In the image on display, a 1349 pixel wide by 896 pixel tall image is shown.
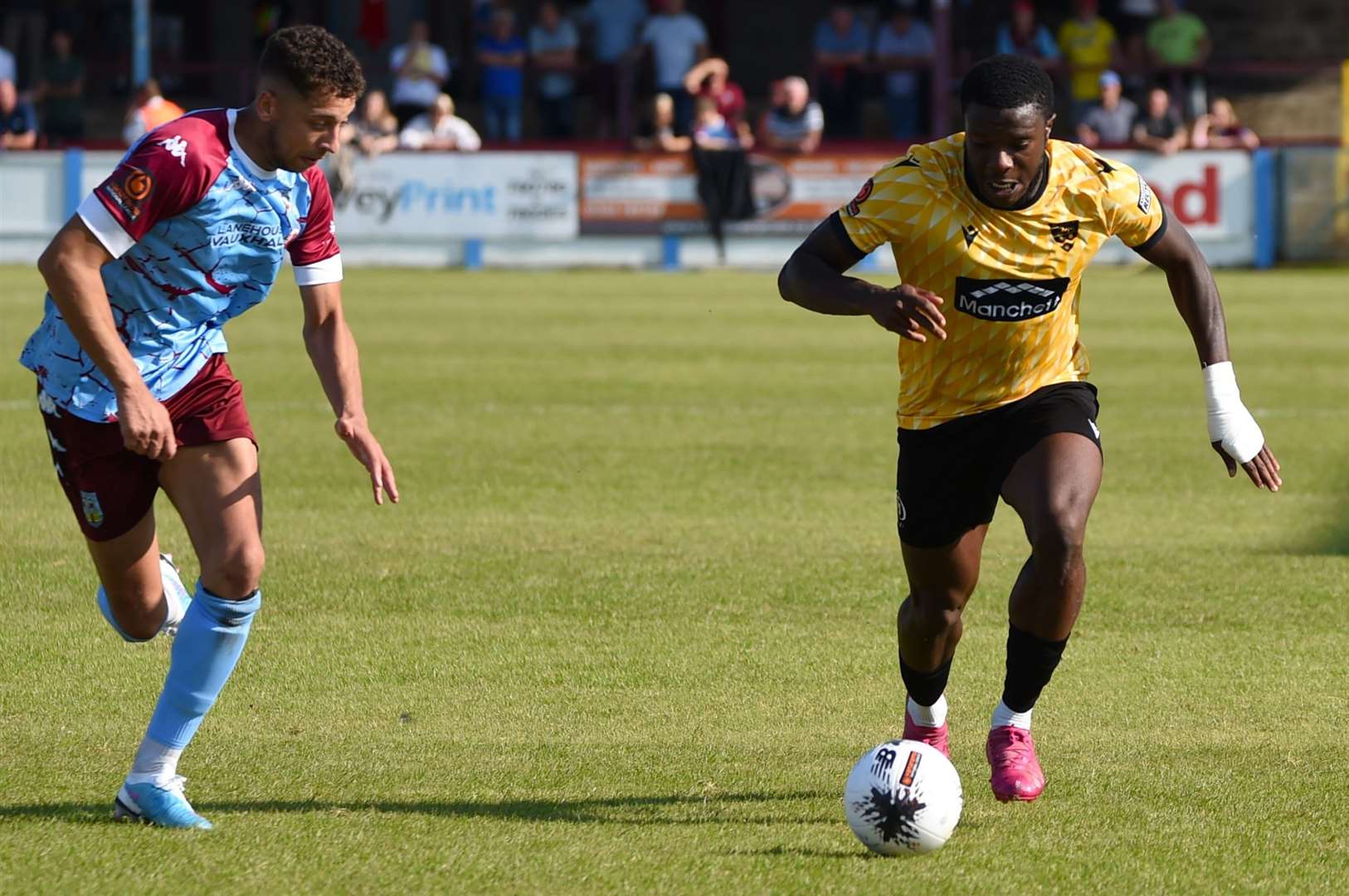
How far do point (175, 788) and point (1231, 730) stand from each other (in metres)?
3.14

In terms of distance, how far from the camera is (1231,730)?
20.1 feet

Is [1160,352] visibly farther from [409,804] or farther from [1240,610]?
[409,804]

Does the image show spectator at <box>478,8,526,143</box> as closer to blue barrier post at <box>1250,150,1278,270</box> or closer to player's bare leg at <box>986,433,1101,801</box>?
blue barrier post at <box>1250,150,1278,270</box>

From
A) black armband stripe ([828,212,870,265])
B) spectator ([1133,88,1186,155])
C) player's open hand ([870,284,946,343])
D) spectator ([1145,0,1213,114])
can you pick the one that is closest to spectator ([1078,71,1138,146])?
spectator ([1133,88,1186,155])

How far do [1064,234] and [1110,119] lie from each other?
22.8 m

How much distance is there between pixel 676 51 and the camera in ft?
96.9

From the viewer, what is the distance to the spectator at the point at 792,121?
26688 mm

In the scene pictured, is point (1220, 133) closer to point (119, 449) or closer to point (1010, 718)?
point (1010, 718)

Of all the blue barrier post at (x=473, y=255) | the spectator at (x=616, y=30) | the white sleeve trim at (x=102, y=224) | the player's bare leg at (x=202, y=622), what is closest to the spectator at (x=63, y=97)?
the spectator at (x=616, y=30)

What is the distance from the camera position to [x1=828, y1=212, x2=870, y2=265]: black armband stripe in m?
5.36

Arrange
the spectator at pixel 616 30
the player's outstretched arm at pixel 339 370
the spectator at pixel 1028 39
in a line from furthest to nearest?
1. the spectator at pixel 616 30
2. the spectator at pixel 1028 39
3. the player's outstretched arm at pixel 339 370

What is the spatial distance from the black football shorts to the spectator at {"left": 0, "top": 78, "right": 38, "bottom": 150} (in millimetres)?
24076

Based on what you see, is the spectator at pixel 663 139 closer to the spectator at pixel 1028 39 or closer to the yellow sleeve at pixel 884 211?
the spectator at pixel 1028 39

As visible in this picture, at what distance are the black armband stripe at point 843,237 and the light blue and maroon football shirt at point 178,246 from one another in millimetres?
1391
